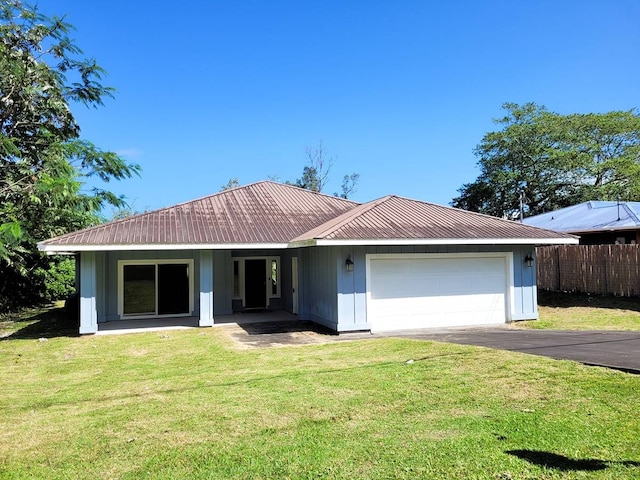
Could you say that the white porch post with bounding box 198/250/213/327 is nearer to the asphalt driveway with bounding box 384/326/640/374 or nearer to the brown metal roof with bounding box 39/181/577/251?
the brown metal roof with bounding box 39/181/577/251

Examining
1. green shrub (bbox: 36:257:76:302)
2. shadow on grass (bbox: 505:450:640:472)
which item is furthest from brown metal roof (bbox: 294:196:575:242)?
green shrub (bbox: 36:257:76:302)

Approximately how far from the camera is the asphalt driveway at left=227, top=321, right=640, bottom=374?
→ 7.73 meters

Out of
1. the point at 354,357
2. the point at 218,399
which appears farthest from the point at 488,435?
the point at 354,357

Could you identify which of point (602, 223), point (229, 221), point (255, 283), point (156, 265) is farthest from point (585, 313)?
point (156, 265)

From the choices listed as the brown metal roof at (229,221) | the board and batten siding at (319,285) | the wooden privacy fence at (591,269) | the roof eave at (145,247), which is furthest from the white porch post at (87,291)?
the wooden privacy fence at (591,269)

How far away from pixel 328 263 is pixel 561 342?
6.04 meters

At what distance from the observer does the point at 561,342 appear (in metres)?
9.41

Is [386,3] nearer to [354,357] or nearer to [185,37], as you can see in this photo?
[185,37]

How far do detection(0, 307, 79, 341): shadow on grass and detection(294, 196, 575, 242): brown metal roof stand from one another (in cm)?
782

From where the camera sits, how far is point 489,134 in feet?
133

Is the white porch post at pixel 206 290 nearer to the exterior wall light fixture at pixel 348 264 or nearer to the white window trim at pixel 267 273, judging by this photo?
the white window trim at pixel 267 273

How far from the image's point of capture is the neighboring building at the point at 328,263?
39.6ft

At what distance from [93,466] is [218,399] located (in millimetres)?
2084

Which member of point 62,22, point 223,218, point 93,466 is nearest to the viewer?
point 93,466
